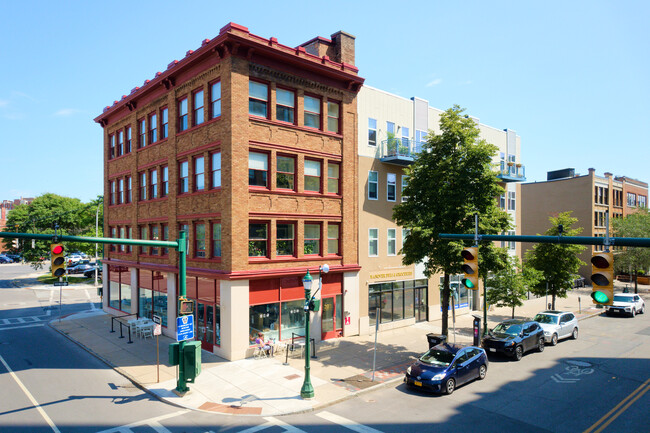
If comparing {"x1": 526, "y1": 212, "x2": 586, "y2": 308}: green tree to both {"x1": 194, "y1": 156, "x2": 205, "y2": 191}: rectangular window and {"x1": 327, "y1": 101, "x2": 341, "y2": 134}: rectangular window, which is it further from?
{"x1": 194, "y1": 156, "x2": 205, "y2": 191}: rectangular window

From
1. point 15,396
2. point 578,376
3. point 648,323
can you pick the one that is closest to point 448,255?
point 578,376

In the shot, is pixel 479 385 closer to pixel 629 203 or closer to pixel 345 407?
pixel 345 407

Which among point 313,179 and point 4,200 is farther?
point 4,200

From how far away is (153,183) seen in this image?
2728cm

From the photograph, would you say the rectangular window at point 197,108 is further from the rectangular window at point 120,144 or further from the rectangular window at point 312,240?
the rectangular window at point 120,144

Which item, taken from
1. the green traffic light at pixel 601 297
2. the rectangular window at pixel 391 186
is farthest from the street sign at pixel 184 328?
the rectangular window at pixel 391 186

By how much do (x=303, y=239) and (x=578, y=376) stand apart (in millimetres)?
14271

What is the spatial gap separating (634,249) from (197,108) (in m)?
50.1

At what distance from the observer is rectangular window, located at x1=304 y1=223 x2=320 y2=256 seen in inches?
910

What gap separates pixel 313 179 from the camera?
77.0 feet

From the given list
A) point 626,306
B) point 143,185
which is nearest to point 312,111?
point 143,185

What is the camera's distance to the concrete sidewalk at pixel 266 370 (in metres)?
14.8

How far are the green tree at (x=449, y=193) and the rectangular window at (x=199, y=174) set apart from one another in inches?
429

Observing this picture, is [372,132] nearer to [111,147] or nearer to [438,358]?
[438,358]
